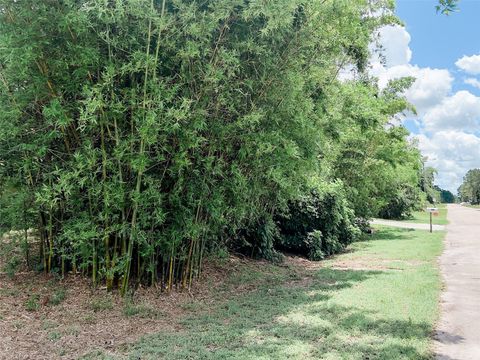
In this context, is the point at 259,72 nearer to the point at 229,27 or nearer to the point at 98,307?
the point at 229,27

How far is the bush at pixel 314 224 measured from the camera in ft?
27.8

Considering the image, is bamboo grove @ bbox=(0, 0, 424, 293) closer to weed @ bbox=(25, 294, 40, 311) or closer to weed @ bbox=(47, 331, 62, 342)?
weed @ bbox=(25, 294, 40, 311)

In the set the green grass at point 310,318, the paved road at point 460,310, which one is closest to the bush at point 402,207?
the paved road at point 460,310

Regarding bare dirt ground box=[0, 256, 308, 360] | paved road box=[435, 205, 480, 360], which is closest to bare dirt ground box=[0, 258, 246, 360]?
bare dirt ground box=[0, 256, 308, 360]

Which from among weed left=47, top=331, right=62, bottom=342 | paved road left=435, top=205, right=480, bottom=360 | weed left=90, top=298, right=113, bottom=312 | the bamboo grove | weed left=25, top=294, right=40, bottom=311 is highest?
the bamboo grove

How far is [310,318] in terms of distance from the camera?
4.12 m

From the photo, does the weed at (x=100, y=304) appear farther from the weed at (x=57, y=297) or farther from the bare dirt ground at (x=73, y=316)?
the weed at (x=57, y=297)

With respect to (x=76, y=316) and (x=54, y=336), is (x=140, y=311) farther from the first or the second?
(x=54, y=336)

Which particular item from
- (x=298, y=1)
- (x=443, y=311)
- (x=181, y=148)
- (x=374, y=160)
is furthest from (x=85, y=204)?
(x=374, y=160)

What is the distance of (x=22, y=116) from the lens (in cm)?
433

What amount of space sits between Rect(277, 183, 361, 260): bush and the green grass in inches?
60.2

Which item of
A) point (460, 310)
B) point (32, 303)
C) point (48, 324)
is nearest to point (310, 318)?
point (460, 310)

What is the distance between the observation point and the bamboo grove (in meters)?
3.92

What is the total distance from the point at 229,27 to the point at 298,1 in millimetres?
818
